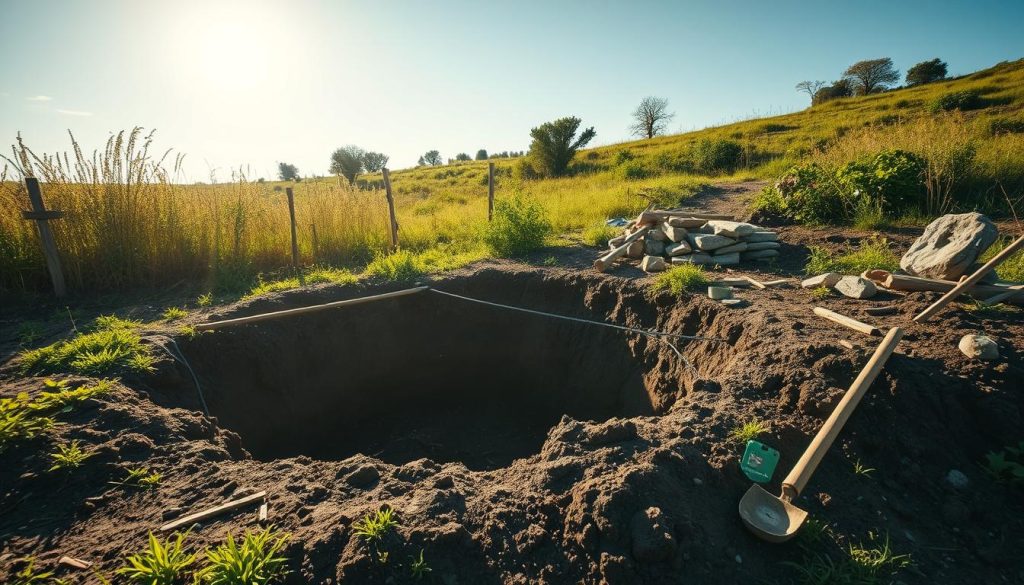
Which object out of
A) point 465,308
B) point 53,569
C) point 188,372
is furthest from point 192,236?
point 53,569

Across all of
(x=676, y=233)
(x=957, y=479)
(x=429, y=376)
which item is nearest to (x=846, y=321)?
(x=957, y=479)

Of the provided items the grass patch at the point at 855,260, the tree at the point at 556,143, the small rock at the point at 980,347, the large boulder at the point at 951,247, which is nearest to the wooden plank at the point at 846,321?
the small rock at the point at 980,347

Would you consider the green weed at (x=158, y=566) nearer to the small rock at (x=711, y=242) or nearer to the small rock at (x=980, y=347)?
the small rock at (x=980, y=347)

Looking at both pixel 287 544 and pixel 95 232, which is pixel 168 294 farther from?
pixel 287 544

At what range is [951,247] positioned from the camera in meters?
3.78

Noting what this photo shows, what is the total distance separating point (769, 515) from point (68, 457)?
4020 millimetres

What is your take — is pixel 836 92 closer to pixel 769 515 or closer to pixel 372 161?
pixel 372 161

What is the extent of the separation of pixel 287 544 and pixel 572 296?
4.38 metres

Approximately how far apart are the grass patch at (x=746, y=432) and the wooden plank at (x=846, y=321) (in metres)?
1.49

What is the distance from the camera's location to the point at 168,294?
576cm

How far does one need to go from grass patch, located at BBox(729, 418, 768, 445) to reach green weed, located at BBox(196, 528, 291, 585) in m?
2.55

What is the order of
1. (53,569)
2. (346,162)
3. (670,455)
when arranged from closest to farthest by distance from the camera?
(53,569) < (670,455) < (346,162)

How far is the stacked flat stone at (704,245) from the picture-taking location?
5.79 meters

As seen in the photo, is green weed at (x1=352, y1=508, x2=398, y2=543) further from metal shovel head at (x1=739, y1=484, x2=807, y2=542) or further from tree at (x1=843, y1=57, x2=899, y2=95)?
tree at (x1=843, y1=57, x2=899, y2=95)
